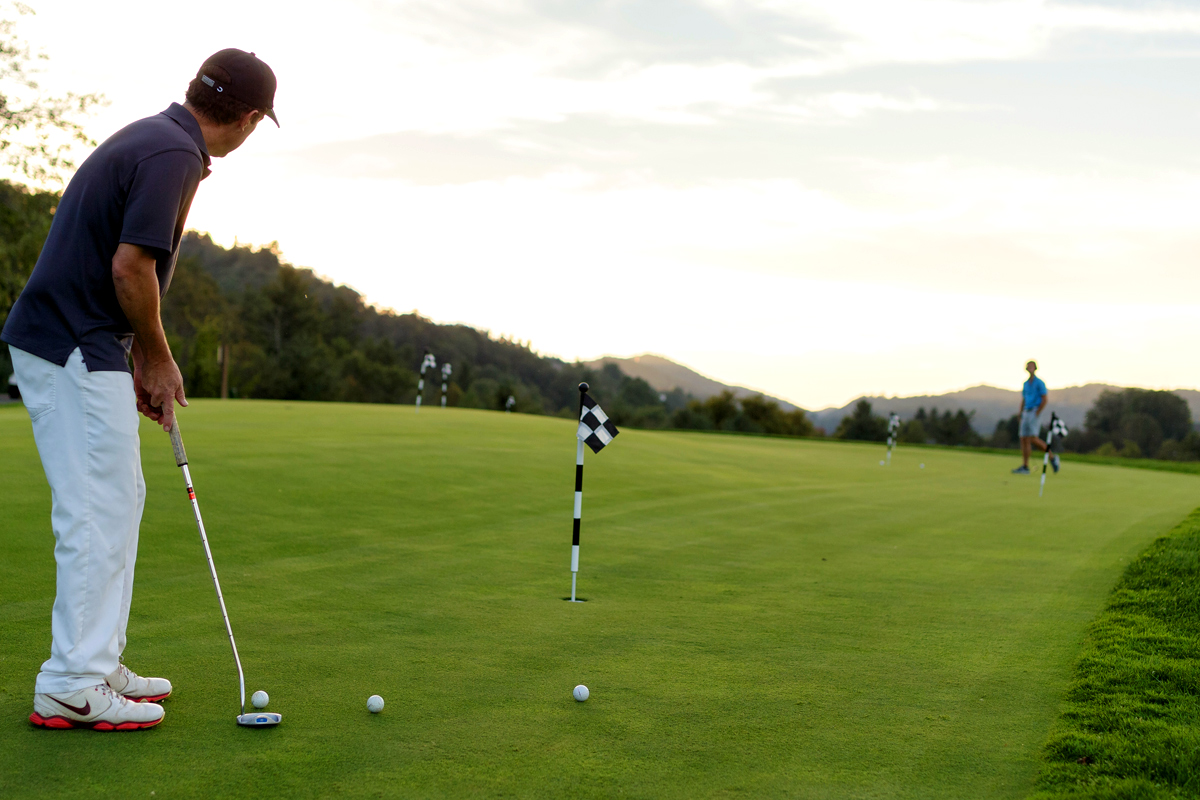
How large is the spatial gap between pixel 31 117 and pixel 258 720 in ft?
122

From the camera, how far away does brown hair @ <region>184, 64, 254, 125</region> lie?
3.38 meters

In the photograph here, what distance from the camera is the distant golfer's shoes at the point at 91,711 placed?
3.15 meters

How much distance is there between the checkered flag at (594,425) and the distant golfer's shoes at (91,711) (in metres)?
3.73

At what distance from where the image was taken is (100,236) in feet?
10.6

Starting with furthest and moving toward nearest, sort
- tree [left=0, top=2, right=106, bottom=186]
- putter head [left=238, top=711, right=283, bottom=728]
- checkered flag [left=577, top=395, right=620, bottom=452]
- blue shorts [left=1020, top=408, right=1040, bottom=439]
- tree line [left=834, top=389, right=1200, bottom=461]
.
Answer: tree line [left=834, top=389, right=1200, bottom=461], tree [left=0, top=2, right=106, bottom=186], blue shorts [left=1020, top=408, right=1040, bottom=439], checkered flag [left=577, top=395, right=620, bottom=452], putter head [left=238, top=711, right=283, bottom=728]

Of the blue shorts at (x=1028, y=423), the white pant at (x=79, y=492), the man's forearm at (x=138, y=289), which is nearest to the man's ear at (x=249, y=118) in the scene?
the man's forearm at (x=138, y=289)

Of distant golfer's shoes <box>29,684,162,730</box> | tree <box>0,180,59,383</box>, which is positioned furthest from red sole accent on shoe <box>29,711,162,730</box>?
tree <box>0,180,59,383</box>

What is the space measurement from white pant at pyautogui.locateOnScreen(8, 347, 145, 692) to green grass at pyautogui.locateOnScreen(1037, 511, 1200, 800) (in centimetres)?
352

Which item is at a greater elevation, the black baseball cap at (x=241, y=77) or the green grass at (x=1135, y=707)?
the black baseball cap at (x=241, y=77)

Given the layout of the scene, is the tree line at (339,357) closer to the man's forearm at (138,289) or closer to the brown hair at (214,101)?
the brown hair at (214,101)

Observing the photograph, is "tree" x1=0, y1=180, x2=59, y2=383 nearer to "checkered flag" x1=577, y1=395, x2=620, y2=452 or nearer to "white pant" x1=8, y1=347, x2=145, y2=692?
"checkered flag" x1=577, y1=395, x2=620, y2=452

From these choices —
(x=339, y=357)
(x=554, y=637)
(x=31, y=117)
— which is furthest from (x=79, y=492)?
(x=339, y=357)

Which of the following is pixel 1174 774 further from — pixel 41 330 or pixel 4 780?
pixel 41 330

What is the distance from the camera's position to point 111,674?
3305mm
